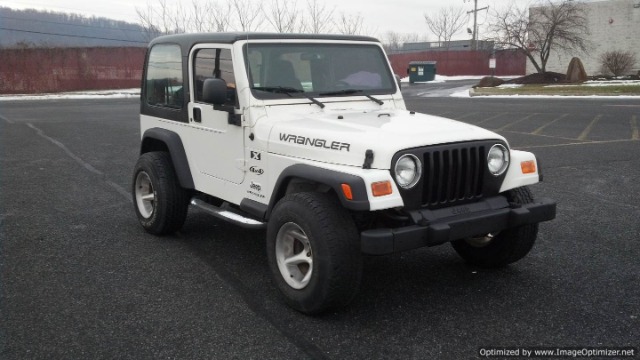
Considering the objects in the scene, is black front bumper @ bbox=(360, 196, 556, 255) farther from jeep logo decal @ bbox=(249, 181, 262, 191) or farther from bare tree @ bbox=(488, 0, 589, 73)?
bare tree @ bbox=(488, 0, 589, 73)

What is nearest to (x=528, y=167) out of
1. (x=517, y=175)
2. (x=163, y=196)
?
(x=517, y=175)

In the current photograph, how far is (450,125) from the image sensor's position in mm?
4070

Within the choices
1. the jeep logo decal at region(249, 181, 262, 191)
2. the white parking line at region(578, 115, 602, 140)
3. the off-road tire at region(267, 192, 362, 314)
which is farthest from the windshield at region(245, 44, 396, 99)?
the white parking line at region(578, 115, 602, 140)

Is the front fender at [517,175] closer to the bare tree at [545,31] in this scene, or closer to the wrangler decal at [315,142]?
the wrangler decal at [315,142]

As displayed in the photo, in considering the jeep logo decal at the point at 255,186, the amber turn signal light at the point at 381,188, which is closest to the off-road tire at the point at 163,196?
the jeep logo decal at the point at 255,186

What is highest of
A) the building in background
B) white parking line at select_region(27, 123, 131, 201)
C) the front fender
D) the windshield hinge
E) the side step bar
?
the building in background

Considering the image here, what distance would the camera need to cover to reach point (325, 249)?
11.2 ft

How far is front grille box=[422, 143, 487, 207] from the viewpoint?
3.63m

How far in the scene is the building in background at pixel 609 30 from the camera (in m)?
36.8

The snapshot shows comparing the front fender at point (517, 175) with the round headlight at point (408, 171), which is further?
the front fender at point (517, 175)

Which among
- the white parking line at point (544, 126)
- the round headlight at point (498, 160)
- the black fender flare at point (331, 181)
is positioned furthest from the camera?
the white parking line at point (544, 126)

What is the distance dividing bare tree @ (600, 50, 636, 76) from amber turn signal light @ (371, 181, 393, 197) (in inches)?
1437

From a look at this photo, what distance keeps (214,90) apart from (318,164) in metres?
1.05

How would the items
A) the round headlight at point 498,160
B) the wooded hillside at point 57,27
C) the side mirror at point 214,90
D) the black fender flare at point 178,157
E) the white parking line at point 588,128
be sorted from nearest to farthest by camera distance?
the round headlight at point 498,160 < the side mirror at point 214,90 < the black fender flare at point 178,157 < the white parking line at point 588,128 < the wooded hillside at point 57,27
